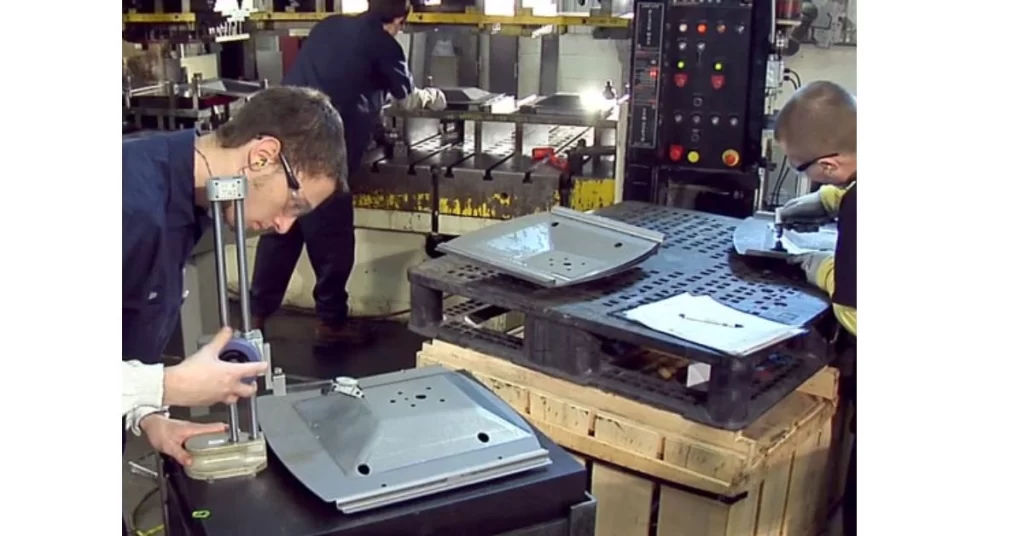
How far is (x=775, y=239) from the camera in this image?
6.23ft

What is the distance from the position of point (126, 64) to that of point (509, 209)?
1417mm

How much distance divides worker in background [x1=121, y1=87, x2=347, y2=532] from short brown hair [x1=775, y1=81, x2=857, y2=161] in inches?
32.0

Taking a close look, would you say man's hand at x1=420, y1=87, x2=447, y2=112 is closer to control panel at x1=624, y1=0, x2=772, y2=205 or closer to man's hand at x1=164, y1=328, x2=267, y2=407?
Answer: control panel at x1=624, y1=0, x2=772, y2=205

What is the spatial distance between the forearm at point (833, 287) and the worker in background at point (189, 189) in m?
0.81

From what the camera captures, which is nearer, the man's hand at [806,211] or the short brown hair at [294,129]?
the short brown hair at [294,129]

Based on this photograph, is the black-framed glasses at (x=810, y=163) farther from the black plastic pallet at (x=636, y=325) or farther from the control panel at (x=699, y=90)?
the control panel at (x=699, y=90)

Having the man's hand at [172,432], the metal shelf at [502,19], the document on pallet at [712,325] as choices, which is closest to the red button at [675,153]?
the metal shelf at [502,19]

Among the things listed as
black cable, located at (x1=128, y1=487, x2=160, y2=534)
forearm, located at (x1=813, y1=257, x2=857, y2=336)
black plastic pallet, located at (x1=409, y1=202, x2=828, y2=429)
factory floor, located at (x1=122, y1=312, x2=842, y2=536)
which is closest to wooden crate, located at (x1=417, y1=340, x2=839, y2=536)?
black plastic pallet, located at (x1=409, y1=202, x2=828, y2=429)

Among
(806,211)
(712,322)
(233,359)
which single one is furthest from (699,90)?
(233,359)

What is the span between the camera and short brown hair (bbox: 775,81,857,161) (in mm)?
1693

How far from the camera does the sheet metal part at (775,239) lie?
1.84 meters

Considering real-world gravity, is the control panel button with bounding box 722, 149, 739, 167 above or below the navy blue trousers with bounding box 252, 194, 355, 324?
above

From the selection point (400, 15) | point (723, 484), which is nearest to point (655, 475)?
point (723, 484)
